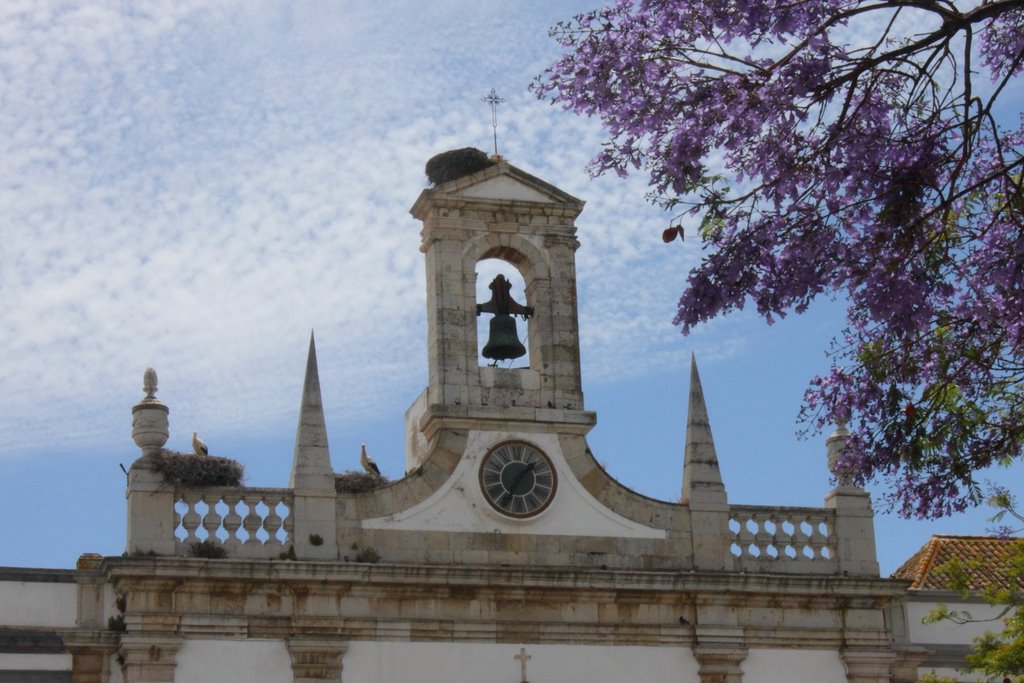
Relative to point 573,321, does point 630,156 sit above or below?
below

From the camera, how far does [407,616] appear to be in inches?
725

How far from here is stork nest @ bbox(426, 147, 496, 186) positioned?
20094mm

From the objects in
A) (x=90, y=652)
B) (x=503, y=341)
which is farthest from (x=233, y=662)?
(x=503, y=341)

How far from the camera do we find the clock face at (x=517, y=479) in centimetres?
1900

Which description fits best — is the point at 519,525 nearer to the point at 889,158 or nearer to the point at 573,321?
the point at 573,321

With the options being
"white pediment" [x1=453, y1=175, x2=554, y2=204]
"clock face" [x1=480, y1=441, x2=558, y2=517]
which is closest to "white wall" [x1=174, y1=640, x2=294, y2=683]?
"clock face" [x1=480, y1=441, x2=558, y2=517]

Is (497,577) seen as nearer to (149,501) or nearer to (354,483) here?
(354,483)

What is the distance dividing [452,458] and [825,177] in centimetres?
931

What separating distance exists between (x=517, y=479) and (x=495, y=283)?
6.97 ft

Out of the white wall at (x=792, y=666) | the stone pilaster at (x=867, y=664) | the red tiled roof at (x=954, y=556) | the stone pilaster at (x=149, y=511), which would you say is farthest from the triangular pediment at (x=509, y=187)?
the red tiled roof at (x=954, y=556)

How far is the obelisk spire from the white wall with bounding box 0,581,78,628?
7.56 ft

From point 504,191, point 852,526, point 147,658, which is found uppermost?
point 504,191

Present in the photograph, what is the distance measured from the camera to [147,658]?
17.6 meters

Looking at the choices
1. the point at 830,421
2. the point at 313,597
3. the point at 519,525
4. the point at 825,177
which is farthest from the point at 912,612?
the point at 825,177
